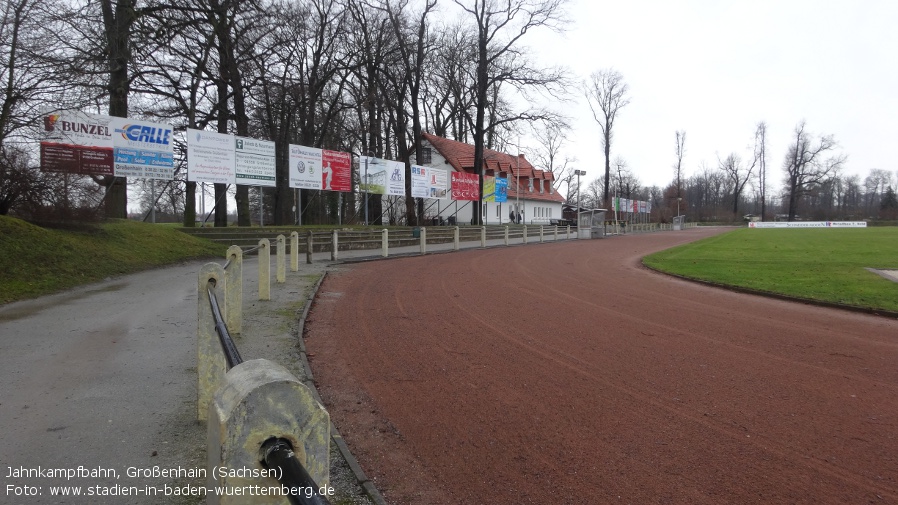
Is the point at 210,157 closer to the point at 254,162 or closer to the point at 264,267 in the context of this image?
the point at 254,162

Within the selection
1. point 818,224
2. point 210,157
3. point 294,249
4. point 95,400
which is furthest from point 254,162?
point 818,224

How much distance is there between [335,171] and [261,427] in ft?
90.4

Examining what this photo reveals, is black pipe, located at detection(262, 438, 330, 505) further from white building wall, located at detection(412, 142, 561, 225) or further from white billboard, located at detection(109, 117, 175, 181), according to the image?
white building wall, located at detection(412, 142, 561, 225)

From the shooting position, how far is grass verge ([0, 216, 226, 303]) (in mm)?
10688

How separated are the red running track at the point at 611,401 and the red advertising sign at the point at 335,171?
1846cm

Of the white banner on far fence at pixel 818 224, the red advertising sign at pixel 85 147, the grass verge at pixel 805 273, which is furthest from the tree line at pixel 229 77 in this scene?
the white banner on far fence at pixel 818 224

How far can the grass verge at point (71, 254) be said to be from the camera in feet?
35.1

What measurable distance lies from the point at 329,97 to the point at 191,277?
1044 inches

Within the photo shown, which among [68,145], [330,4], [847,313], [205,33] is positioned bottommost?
[847,313]

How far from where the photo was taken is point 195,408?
180 inches

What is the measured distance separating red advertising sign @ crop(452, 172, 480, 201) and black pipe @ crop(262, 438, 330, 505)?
3779 centimetres

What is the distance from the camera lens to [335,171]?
2823 cm

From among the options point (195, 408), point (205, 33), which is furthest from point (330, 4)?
point (195, 408)

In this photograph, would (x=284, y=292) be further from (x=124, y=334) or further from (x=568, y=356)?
(x=568, y=356)
